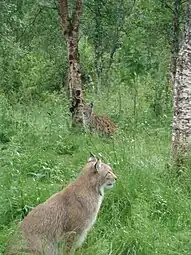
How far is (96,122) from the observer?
14.8 m

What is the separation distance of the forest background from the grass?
0.01 meters

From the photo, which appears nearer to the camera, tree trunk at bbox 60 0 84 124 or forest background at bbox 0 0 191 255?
forest background at bbox 0 0 191 255

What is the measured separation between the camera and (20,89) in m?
19.5

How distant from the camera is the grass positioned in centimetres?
722

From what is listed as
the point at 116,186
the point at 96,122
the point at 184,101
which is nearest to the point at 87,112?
the point at 96,122

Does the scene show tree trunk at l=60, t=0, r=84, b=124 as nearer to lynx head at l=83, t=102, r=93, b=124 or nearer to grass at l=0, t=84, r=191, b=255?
lynx head at l=83, t=102, r=93, b=124

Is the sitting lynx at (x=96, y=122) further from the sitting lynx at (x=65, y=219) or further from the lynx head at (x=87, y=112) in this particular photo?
the sitting lynx at (x=65, y=219)

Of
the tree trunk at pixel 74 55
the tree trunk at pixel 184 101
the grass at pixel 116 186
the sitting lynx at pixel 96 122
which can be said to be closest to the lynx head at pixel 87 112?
the sitting lynx at pixel 96 122

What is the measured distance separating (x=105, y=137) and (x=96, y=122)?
2.26 meters

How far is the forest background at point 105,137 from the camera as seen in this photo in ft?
25.5

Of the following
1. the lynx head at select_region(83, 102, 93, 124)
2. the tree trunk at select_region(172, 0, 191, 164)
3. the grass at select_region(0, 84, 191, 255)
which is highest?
the tree trunk at select_region(172, 0, 191, 164)

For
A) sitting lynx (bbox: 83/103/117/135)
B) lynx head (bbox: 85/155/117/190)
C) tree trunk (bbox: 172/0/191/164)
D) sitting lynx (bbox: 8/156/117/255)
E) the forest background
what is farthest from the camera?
sitting lynx (bbox: 83/103/117/135)

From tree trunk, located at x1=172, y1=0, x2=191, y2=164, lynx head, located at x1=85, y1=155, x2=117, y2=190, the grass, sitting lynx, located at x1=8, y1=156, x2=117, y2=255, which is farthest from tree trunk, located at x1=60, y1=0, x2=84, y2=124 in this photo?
sitting lynx, located at x1=8, y1=156, x2=117, y2=255

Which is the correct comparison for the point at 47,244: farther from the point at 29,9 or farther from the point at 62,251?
the point at 29,9
